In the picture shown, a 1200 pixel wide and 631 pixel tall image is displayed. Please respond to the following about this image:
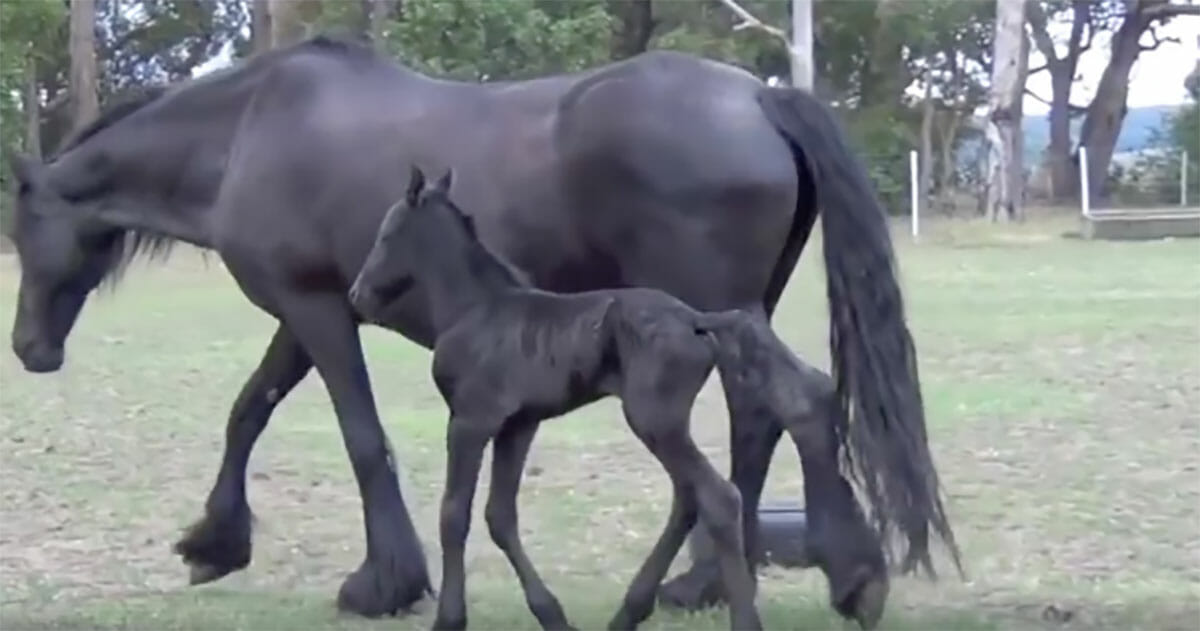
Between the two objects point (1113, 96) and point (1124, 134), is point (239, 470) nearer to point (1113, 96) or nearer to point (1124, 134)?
point (1113, 96)

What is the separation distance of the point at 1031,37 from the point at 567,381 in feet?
171

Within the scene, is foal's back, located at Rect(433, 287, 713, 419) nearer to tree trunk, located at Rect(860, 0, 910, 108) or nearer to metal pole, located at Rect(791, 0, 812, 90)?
metal pole, located at Rect(791, 0, 812, 90)

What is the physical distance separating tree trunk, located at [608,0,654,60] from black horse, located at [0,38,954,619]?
135 feet

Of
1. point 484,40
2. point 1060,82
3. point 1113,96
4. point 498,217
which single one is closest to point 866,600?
point 498,217

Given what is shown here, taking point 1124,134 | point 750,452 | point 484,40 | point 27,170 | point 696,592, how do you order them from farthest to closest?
point 1124,134 < point 484,40 < point 27,170 < point 696,592 < point 750,452

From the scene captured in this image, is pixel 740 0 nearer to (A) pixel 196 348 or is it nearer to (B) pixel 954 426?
(A) pixel 196 348

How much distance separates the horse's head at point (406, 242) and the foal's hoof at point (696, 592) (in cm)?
143

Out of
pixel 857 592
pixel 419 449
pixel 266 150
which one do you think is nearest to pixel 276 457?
pixel 419 449

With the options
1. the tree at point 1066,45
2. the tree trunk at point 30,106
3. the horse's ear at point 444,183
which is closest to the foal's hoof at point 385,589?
the horse's ear at point 444,183

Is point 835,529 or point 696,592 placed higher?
point 835,529

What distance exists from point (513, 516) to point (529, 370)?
1.73 feet

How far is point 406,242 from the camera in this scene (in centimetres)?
607

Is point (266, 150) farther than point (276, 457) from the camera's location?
No

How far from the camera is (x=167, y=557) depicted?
9008 mm
